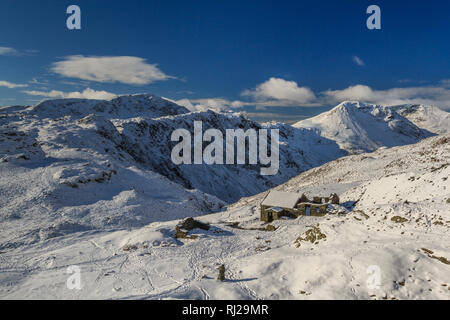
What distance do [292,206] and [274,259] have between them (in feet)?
49.9

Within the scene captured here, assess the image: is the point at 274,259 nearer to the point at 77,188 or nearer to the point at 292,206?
the point at 292,206

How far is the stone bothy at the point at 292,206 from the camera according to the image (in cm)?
3278

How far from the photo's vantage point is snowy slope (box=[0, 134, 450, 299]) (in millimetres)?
14734

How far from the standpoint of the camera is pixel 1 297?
17.7 m

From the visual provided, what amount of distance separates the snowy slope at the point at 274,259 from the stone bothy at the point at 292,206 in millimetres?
1573

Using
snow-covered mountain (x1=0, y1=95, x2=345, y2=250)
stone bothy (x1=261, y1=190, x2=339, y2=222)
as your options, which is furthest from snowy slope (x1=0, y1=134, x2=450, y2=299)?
snow-covered mountain (x1=0, y1=95, x2=345, y2=250)

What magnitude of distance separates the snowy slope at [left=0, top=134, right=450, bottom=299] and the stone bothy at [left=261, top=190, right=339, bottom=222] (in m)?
1.57

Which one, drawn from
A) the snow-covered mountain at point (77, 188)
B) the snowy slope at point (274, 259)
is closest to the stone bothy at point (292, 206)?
the snowy slope at point (274, 259)

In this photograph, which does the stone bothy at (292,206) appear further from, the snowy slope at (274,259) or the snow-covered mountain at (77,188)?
the snow-covered mountain at (77,188)

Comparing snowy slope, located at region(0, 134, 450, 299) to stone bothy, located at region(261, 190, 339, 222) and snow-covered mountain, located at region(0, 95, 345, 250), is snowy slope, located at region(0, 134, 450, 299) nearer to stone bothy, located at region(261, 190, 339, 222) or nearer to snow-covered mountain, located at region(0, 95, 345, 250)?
stone bothy, located at region(261, 190, 339, 222)

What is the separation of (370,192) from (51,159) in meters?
62.6

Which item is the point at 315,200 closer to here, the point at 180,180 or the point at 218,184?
the point at 180,180

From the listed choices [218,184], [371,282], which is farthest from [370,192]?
[218,184]

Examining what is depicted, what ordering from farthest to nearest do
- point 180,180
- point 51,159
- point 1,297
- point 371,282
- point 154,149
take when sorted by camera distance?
point 154,149 → point 180,180 → point 51,159 → point 1,297 → point 371,282
